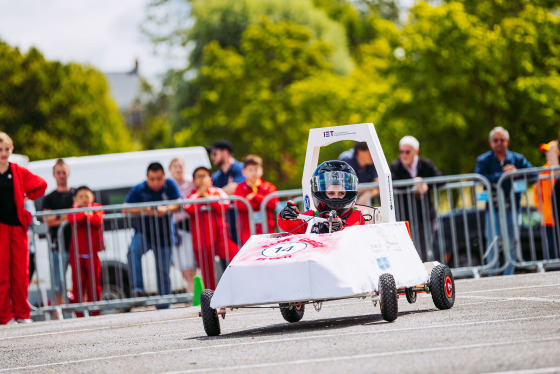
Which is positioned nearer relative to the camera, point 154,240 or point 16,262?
point 16,262

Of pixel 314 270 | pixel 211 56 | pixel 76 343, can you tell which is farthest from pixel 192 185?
pixel 211 56

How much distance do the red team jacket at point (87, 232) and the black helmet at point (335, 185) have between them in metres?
6.77

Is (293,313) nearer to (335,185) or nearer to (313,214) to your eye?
(313,214)

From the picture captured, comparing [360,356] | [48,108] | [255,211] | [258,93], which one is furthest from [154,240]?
[48,108]

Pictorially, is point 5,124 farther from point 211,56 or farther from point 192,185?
point 192,185

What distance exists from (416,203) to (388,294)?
7.19 m

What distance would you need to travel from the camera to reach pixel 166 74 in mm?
60031

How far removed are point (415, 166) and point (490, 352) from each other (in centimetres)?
960

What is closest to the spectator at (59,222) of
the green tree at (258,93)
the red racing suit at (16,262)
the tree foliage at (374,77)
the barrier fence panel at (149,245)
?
the barrier fence panel at (149,245)

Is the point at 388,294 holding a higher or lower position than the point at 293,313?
higher

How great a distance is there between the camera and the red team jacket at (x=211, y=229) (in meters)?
15.8

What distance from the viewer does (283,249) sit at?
29.6 ft

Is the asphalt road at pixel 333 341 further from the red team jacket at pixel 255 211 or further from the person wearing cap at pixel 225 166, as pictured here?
the person wearing cap at pixel 225 166

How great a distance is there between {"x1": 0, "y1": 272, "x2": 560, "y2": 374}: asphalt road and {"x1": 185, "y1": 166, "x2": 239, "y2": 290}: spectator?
10.9ft
